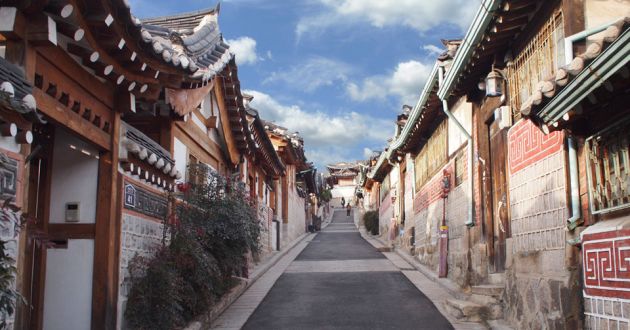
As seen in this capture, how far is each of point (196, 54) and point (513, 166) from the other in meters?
5.83

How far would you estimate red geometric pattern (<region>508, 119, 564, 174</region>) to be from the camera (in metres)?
7.21

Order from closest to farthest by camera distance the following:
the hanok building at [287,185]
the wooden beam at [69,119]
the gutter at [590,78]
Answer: the gutter at [590,78], the wooden beam at [69,119], the hanok building at [287,185]

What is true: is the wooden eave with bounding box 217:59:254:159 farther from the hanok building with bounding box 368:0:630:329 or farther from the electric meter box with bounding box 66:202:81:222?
the electric meter box with bounding box 66:202:81:222

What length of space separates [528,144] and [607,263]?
2.85 m

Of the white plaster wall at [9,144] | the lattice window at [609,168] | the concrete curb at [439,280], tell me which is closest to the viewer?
the white plaster wall at [9,144]

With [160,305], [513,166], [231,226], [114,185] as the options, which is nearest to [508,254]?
[513,166]

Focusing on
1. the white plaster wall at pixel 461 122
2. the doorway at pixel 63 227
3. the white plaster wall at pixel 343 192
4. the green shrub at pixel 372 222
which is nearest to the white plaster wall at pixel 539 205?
the white plaster wall at pixel 461 122

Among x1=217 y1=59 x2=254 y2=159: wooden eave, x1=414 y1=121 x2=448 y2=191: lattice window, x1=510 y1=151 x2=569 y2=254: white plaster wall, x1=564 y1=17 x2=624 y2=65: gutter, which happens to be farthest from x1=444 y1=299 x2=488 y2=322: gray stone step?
x1=217 y1=59 x2=254 y2=159: wooden eave

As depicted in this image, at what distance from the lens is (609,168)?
227 inches

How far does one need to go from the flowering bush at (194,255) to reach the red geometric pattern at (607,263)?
15.9ft

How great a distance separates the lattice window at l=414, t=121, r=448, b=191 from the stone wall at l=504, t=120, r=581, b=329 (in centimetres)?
617

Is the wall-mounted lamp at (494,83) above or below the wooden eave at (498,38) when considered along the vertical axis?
below

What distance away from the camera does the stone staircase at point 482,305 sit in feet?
30.3

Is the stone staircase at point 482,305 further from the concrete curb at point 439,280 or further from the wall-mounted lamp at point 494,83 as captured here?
the wall-mounted lamp at point 494,83
